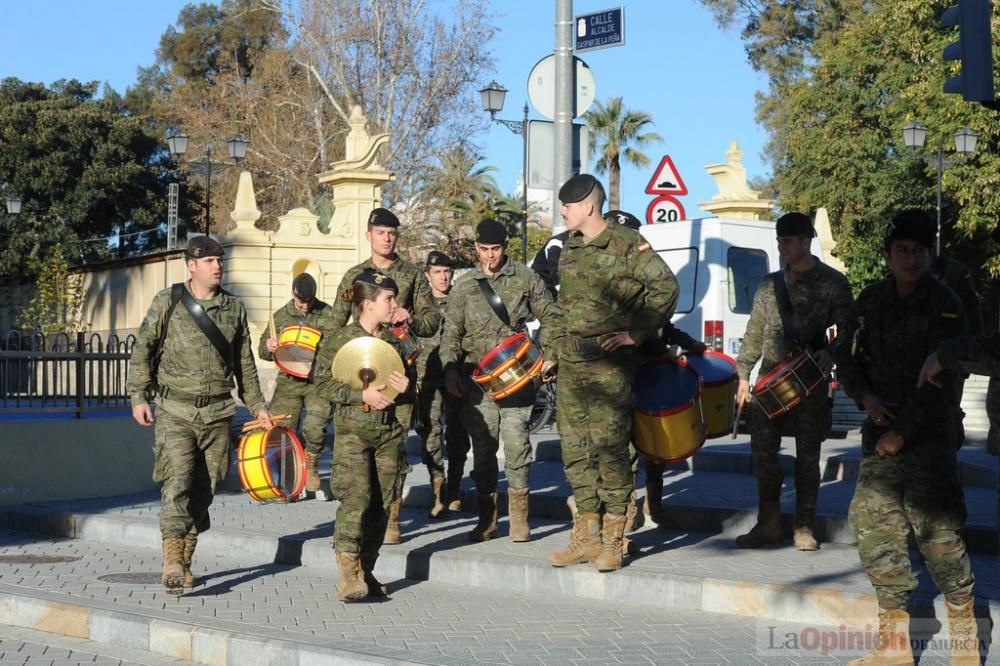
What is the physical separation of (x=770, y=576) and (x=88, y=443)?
711 cm

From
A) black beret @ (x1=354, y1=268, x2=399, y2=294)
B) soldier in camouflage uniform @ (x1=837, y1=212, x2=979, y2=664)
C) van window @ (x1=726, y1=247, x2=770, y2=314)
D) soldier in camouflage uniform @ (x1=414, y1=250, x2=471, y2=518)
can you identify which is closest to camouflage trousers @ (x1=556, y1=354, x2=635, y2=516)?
black beret @ (x1=354, y1=268, x2=399, y2=294)

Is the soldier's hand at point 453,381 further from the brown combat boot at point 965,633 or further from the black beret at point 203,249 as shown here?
the brown combat boot at point 965,633

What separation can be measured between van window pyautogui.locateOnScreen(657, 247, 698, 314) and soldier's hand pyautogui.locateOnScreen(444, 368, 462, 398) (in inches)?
283

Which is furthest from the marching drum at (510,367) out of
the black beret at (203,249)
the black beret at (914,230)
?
the black beret at (914,230)

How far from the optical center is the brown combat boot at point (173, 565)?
324 inches

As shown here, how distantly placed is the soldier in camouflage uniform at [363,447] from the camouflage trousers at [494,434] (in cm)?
148

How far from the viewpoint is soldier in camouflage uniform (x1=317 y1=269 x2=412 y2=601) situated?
25.6ft

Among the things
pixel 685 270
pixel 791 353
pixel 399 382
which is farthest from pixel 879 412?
pixel 685 270

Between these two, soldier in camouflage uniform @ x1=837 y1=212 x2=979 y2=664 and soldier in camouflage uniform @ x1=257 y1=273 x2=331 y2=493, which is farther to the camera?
soldier in camouflage uniform @ x1=257 y1=273 x2=331 y2=493

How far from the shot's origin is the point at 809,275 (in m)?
8.77

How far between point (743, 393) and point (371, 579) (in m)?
2.51

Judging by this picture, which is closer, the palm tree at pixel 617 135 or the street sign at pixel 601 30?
the street sign at pixel 601 30

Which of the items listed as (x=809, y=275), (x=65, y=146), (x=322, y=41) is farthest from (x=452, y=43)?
(x=809, y=275)

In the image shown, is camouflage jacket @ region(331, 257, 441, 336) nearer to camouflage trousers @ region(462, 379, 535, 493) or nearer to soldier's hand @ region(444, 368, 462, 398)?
soldier's hand @ region(444, 368, 462, 398)
